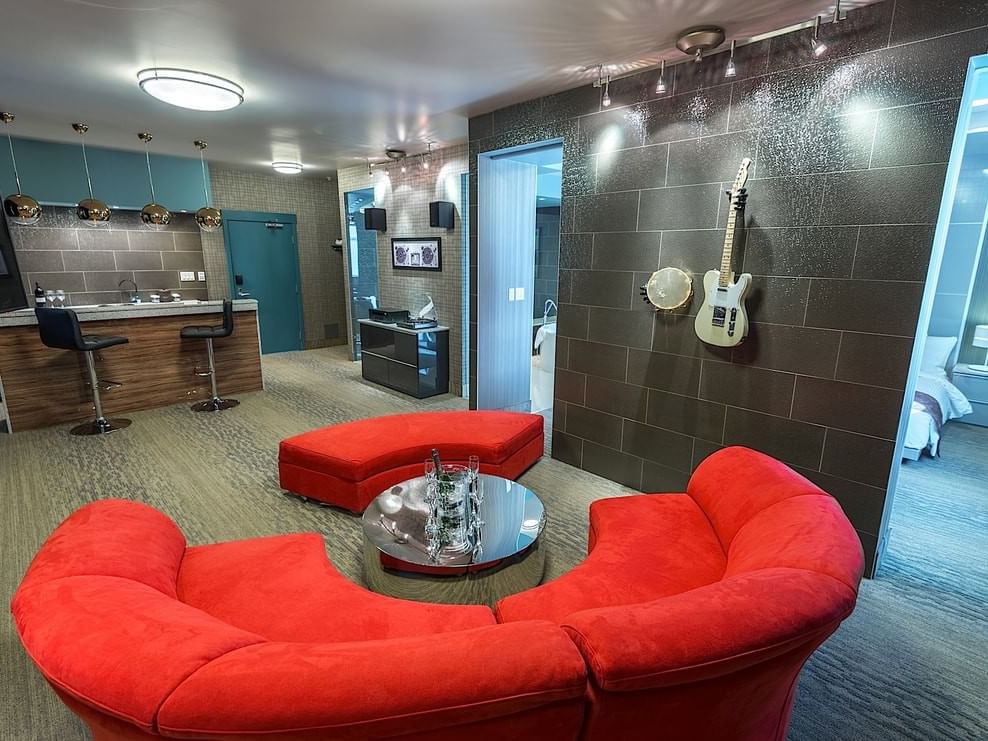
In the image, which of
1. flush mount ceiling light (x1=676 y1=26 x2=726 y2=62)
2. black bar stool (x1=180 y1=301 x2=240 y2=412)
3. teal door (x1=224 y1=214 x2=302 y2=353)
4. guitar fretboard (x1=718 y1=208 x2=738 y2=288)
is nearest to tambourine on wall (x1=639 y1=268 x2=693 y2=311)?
guitar fretboard (x1=718 y1=208 x2=738 y2=288)

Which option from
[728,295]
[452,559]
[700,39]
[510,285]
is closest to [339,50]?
[700,39]

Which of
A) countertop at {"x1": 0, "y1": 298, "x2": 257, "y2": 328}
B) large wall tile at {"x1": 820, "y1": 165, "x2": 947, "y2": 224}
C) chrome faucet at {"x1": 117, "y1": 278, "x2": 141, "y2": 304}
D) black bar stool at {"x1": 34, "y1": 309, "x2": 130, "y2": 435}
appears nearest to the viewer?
large wall tile at {"x1": 820, "y1": 165, "x2": 947, "y2": 224}

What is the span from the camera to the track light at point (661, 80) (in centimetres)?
272

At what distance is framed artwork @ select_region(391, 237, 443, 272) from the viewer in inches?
219

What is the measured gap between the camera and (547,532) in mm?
2822

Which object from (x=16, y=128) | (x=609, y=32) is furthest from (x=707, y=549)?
(x=16, y=128)

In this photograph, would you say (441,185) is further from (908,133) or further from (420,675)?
(420,675)

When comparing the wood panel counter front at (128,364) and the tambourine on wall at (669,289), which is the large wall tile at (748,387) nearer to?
the tambourine on wall at (669,289)

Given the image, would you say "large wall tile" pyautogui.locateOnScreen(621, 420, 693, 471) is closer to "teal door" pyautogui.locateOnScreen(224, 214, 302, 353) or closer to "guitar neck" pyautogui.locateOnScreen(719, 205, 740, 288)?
"guitar neck" pyautogui.locateOnScreen(719, 205, 740, 288)

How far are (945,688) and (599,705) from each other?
1.73m

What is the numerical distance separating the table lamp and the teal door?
821cm

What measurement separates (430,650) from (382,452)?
1978mm

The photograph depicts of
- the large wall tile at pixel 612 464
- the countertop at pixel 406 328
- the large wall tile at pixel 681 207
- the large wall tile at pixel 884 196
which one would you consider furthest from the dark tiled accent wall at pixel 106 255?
the large wall tile at pixel 884 196

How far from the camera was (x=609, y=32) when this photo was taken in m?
2.47
